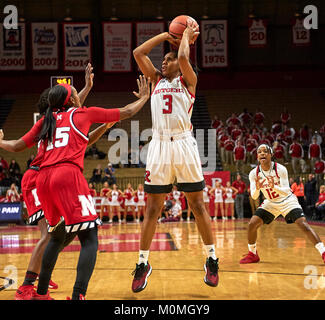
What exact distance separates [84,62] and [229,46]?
8616mm

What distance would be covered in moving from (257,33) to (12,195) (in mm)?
15998

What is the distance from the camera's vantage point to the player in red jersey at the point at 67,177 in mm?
3908

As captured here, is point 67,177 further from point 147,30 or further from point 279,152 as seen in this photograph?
point 147,30

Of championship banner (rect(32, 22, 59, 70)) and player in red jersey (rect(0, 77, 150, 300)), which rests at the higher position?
championship banner (rect(32, 22, 59, 70))

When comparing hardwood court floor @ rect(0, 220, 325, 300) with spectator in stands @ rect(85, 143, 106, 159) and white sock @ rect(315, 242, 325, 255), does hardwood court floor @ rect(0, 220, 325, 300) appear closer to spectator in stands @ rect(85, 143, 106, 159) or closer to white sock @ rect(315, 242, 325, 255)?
white sock @ rect(315, 242, 325, 255)

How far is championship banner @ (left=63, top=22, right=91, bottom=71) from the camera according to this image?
24.8 metres

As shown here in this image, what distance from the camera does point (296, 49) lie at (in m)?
27.7

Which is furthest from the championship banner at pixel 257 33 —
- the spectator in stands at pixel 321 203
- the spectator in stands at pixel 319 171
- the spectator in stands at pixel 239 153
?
the spectator in stands at pixel 321 203

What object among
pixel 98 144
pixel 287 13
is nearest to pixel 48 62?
pixel 98 144

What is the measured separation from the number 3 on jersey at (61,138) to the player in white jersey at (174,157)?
114cm

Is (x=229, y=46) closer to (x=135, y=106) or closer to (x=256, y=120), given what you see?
(x=256, y=120)

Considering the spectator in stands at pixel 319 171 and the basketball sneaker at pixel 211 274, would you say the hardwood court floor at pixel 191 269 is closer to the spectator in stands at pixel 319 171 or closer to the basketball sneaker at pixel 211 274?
the basketball sneaker at pixel 211 274

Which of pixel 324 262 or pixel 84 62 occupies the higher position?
pixel 84 62

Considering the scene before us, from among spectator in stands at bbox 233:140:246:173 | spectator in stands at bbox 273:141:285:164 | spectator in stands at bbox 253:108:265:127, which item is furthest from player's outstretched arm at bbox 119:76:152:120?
spectator in stands at bbox 253:108:265:127
